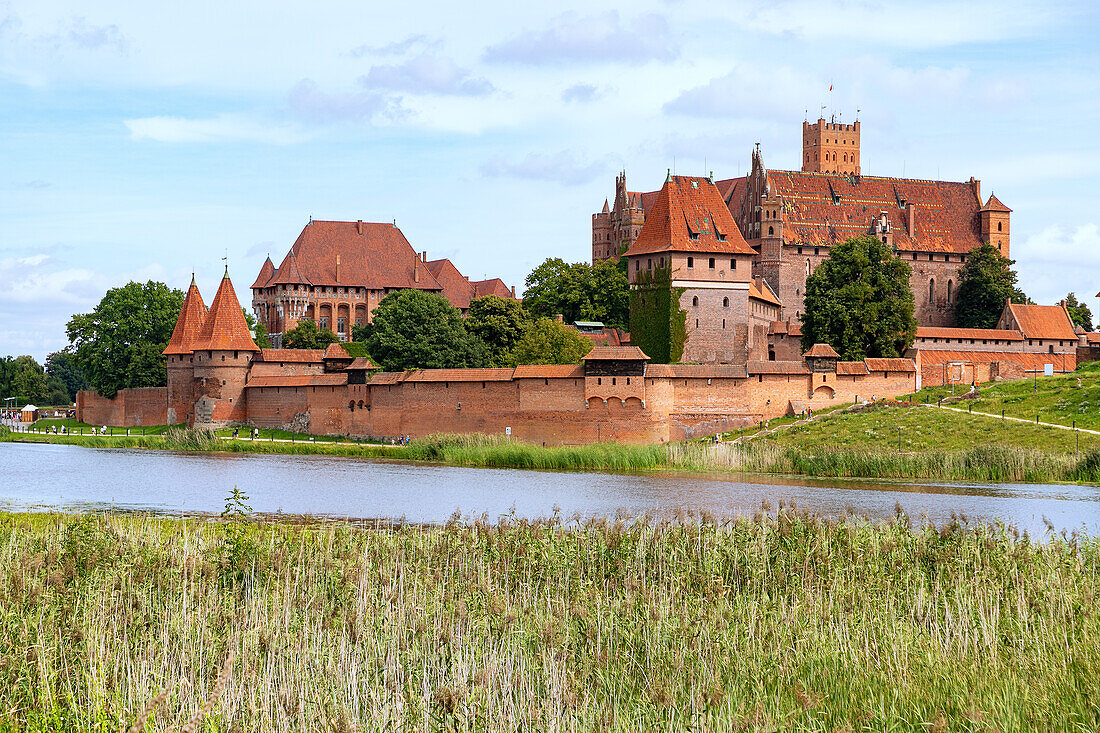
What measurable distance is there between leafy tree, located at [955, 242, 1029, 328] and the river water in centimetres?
3304

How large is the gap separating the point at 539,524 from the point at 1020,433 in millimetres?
19154

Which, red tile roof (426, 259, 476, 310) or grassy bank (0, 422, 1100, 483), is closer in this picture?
grassy bank (0, 422, 1100, 483)

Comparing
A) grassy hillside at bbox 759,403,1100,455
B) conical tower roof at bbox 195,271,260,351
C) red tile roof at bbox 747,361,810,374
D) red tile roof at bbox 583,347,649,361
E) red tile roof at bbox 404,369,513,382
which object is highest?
conical tower roof at bbox 195,271,260,351

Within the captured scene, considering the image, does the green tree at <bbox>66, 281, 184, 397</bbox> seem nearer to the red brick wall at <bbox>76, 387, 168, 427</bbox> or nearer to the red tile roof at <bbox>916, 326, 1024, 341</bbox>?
the red brick wall at <bbox>76, 387, 168, 427</bbox>

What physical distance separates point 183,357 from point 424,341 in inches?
363

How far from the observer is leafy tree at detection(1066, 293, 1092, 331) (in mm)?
58825

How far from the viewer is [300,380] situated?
44469mm

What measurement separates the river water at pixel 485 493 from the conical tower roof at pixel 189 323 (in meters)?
16.8

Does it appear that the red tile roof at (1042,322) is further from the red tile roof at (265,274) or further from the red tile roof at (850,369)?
the red tile roof at (265,274)

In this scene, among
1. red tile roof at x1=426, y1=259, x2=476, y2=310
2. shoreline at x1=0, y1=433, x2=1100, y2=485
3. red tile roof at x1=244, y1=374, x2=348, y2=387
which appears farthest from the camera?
red tile roof at x1=426, y1=259, x2=476, y2=310

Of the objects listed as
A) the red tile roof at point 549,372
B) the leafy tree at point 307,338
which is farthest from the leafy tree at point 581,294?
the red tile roof at point 549,372

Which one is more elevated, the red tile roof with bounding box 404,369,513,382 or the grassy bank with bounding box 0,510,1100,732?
the red tile roof with bounding box 404,369,513,382

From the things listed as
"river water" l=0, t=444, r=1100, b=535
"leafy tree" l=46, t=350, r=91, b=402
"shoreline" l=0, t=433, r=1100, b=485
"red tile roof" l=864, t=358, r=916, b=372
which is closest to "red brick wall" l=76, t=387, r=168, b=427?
"shoreline" l=0, t=433, r=1100, b=485

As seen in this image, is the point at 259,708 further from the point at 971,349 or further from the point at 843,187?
the point at 843,187
